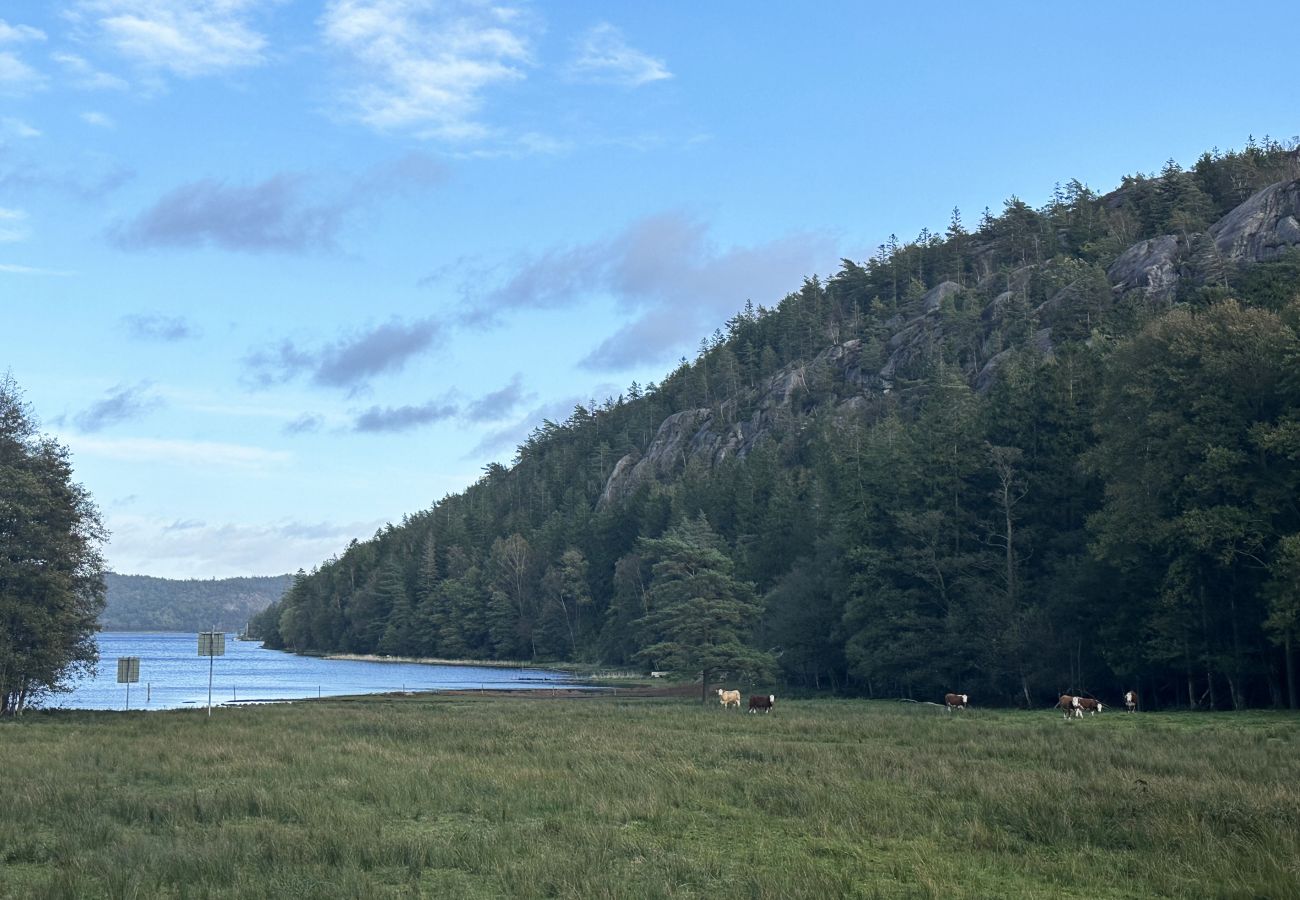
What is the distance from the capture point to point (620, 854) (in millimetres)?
16625

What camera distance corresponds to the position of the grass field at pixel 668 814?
14.8m

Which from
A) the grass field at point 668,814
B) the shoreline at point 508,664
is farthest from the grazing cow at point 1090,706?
the shoreline at point 508,664

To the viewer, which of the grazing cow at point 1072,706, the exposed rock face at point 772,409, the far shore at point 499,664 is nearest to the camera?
the grazing cow at point 1072,706

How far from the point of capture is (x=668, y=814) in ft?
65.3

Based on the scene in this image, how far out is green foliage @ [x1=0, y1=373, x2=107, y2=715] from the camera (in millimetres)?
47875

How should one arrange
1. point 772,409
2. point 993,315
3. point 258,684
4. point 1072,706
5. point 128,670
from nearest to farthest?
point 1072,706
point 128,670
point 258,684
point 993,315
point 772,409

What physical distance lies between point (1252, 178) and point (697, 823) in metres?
170

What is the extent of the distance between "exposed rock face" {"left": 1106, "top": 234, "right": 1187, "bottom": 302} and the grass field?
108868 millimetres

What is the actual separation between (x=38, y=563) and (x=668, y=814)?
40.3 metres

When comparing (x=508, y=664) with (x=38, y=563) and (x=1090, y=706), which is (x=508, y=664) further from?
(x=1090, y=706)

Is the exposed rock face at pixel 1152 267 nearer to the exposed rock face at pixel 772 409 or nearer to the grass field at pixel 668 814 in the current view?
the exposed rock face at pixel 772 409

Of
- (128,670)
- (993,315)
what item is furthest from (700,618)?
(993,315)

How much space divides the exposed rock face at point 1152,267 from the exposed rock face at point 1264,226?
20.8ft

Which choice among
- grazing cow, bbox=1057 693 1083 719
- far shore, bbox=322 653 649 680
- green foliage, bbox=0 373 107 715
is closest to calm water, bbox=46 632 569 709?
far shore, bbox=322 653 649 680
